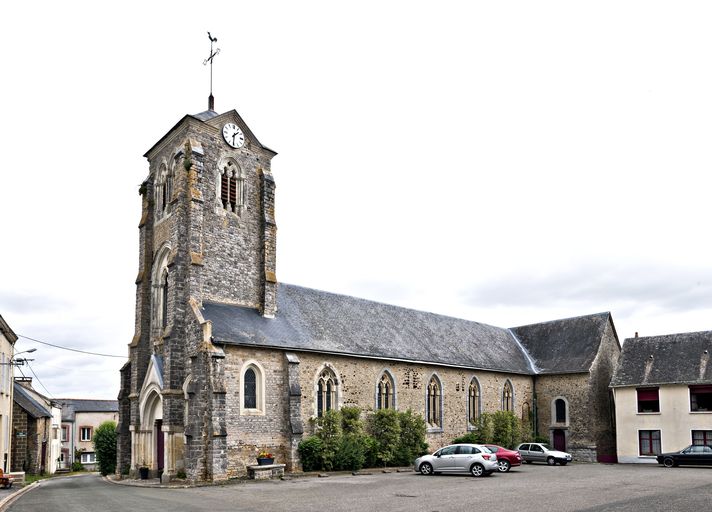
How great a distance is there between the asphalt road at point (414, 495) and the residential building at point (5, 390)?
11330 mm

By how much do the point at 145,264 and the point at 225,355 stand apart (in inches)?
344

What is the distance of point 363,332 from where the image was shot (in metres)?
36.5

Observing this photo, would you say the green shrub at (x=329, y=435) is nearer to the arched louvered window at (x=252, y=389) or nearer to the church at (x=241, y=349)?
the church at (x=241, y=349)

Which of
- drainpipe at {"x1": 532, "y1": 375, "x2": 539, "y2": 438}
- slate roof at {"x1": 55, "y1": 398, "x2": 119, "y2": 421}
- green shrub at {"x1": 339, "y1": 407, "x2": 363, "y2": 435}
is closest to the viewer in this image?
green shrub at {"x1": 339, "y1": 407, "x2": 363, "y2": 435}

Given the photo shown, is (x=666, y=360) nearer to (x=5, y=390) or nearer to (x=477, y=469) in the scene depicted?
(x=477, y=469)

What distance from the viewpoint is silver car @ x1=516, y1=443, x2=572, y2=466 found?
119 feet

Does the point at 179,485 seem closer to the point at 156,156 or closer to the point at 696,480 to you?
the point at 156,156

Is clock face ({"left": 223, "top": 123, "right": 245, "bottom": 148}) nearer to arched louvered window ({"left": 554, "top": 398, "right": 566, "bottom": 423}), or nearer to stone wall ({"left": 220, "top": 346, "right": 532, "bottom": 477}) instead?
stone wall ({"left": 220, "top": 346, "right": 532, "bottom": 477})

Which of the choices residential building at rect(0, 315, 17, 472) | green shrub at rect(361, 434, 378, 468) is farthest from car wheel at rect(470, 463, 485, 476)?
residential building at rect(0, 315, 17, 472)

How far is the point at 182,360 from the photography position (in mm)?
29250

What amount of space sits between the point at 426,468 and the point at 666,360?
2066cm

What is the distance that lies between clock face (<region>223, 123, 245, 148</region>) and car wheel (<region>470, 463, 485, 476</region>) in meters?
19.1

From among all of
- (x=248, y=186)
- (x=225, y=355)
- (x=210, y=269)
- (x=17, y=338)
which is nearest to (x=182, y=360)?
(x=225, y=355)

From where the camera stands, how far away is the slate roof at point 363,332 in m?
30.5
